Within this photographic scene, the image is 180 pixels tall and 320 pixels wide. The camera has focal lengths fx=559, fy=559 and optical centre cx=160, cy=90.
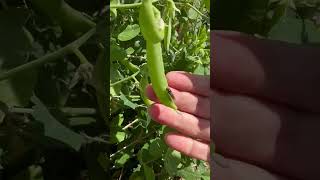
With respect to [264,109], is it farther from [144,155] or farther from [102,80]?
[144,155]

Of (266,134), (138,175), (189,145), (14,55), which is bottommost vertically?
→ (138,175)

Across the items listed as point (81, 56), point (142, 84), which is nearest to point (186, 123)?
point (142, 84)

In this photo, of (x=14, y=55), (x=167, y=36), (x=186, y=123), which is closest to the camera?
(x=14, y=55)

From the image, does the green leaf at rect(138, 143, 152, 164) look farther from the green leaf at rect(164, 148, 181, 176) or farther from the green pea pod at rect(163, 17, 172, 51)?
the green pea pod at rect(163, 17, 172, 51)

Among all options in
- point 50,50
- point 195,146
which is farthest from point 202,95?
point 50,50

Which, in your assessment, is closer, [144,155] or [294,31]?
[294,31]

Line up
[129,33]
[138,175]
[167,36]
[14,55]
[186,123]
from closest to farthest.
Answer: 1. [14,55]
2. [167,36]
3. [186,123]
4. [129,33]
5. [138,175]

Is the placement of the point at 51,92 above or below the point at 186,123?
above
